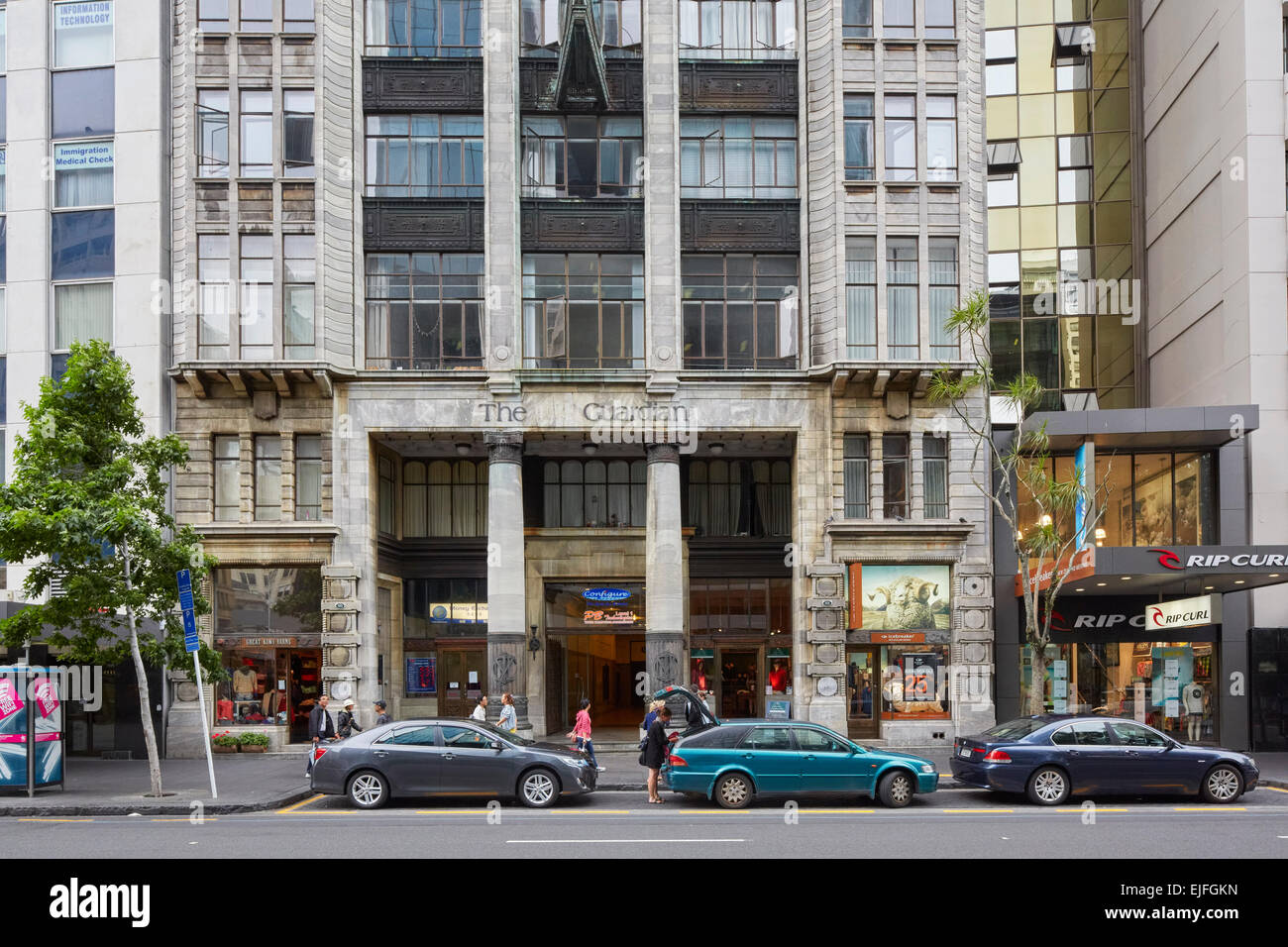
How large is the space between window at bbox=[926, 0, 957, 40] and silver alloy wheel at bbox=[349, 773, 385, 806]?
24.6 m

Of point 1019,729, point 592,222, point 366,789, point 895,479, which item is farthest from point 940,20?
point 366,789

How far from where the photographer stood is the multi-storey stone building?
30562 millimetres

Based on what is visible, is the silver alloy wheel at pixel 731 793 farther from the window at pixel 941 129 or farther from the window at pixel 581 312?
the window at pixel 941 129

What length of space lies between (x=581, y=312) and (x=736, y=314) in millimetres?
4363

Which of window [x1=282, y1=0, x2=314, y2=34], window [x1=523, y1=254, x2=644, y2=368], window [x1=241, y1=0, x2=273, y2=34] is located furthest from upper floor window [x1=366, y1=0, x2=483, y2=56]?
window [x1=523, y1=254, x2=644, y2=368]

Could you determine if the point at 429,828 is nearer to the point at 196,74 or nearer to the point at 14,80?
the point at 196,74

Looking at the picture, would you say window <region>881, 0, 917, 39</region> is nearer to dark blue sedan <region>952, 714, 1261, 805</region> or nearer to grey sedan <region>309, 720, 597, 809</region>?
dark blue sedan <region>952, 714, 1261, 805</region>

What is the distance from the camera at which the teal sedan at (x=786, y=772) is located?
770 inches

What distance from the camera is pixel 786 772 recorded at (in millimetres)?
19594

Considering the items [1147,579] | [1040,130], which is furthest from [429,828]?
[1040,130]

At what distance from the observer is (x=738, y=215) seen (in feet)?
105

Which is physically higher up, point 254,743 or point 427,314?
point 427,314

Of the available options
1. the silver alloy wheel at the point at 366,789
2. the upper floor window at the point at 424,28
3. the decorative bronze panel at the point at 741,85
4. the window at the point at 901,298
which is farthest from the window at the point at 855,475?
the silver alloy wheel at the point at 366,789

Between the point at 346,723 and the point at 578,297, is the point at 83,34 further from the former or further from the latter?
the point at 346,723
